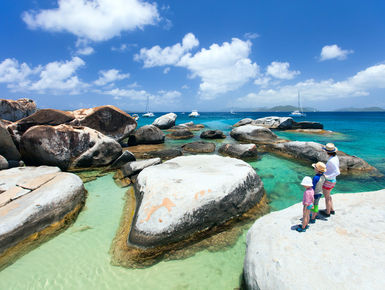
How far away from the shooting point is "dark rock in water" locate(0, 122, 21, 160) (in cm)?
901

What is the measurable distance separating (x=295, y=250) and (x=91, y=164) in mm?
10544

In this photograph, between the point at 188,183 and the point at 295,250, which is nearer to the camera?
the point at 295,250

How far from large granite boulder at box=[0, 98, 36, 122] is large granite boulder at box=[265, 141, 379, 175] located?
3049cm

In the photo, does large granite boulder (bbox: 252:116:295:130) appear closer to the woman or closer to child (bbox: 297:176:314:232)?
the woman

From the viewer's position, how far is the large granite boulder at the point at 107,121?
14149 mm

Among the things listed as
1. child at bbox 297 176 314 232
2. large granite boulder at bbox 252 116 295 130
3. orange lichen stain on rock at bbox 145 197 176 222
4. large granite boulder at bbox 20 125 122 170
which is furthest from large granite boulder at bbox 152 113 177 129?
child at bbox 297 176 314 232

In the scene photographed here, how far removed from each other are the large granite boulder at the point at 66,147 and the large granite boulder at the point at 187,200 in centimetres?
500

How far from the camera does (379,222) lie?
3875 millimetres

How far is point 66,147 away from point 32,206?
5.74m

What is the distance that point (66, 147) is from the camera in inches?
402

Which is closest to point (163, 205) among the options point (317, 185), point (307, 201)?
point (307, 201)

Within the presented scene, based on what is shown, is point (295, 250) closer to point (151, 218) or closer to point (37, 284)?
point (151, 218)

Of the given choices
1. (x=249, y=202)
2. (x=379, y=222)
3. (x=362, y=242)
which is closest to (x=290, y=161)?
(x=249, y=202)

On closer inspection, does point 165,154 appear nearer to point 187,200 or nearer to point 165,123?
point 187,200
